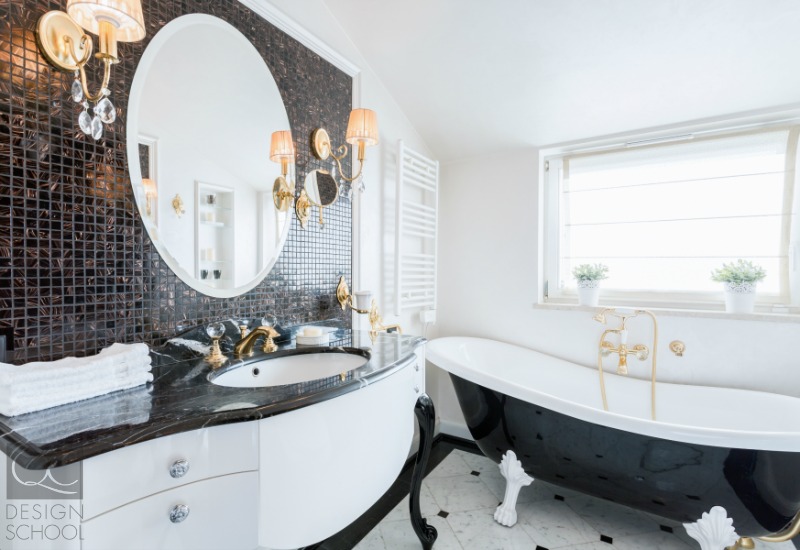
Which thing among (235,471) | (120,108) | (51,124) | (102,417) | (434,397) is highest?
(120,108)

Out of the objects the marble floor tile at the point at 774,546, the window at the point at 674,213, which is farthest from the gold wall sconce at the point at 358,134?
the marble floor tile at the point at 774,546

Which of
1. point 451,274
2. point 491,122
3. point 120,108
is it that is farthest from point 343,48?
point 451,274

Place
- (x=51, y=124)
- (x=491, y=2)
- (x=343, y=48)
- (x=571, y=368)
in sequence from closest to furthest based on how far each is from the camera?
1. (x=51, y=124)
2. (x=491, y=2)
3. (x=343, y=48)
4. (x=571, y=368)

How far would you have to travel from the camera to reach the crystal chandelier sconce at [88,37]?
87 cm

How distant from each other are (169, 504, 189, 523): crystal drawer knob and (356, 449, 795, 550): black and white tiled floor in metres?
1.23

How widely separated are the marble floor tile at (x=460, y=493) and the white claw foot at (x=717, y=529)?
0.88 m

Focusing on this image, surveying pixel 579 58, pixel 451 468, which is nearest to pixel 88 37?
pixel 579 58

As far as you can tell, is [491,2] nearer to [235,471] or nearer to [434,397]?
[235,471]

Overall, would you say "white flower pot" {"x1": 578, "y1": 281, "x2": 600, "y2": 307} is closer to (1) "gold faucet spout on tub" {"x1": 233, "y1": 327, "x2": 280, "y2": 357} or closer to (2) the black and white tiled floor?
(2) the black and white tiled floor

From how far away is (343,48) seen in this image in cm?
201

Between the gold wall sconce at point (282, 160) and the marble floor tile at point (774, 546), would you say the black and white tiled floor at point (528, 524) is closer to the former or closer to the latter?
the marble floor tile at point (774, 546)

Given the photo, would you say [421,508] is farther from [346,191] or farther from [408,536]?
[346,191]

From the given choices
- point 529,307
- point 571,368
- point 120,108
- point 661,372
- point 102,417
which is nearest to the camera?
point 102,417

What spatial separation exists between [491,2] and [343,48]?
0.76 meters
